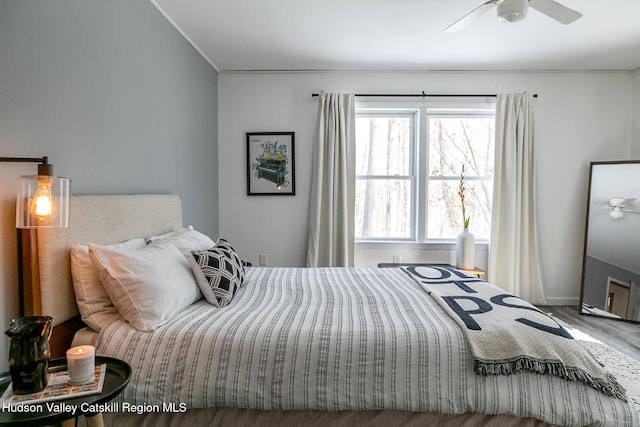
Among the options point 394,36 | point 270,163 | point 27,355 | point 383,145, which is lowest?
point 27,355

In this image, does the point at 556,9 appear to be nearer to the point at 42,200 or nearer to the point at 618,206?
the point at 618,206

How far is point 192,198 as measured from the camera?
329 cm

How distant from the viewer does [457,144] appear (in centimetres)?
415

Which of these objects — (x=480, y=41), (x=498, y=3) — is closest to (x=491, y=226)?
(x=480, y=41)

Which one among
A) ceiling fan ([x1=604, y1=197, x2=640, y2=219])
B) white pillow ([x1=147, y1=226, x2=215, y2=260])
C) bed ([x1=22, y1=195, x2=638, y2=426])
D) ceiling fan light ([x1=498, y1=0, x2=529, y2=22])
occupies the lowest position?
bed ([x1=22, y1=195, x2=638, y2=426])

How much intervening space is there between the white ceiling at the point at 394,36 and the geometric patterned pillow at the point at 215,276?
180 cm

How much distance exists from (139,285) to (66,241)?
36 cm

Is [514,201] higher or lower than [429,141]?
lower

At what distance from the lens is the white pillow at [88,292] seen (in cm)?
158

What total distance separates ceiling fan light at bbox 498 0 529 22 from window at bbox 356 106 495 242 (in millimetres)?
1975

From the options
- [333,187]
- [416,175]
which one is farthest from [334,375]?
[416,175]

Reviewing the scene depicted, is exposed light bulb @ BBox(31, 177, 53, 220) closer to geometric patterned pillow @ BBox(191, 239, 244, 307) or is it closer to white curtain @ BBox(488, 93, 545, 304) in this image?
geometric patterned pillow @ BBox(191, 239, 244, 307)

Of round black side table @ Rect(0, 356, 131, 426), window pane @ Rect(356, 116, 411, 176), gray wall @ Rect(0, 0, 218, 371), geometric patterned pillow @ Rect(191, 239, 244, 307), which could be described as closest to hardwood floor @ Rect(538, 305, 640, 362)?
window pane @ Rect(356, 116, 411, 176)

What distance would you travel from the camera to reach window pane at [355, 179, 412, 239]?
4188 millimetres
